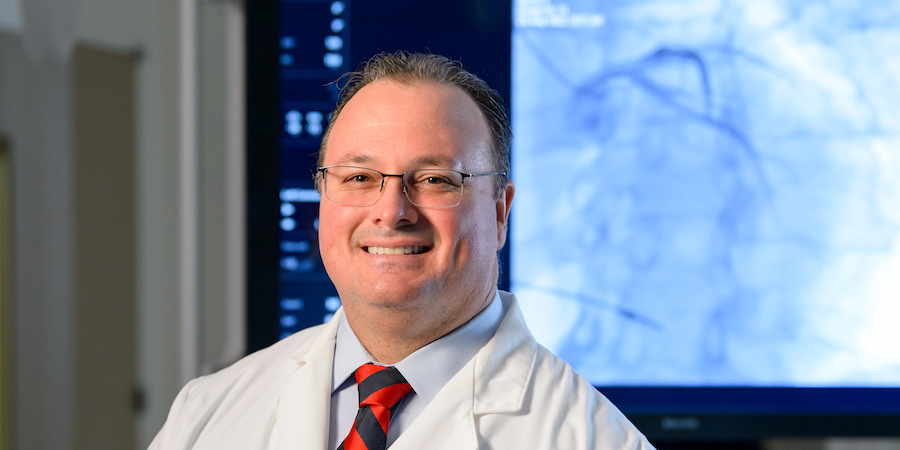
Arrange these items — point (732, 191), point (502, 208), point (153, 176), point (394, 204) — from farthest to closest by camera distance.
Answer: point (153, 176) → point (732, 191) → point (502, 208) → point (394, 204)

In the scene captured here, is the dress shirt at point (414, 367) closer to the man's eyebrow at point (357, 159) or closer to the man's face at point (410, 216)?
the man's face at point (410, 216)

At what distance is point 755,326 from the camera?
0.90 meters

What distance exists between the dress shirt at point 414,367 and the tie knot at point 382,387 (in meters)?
0.01

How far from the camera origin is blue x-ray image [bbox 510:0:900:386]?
2.94 ft

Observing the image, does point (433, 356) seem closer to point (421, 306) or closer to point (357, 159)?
point (421, 306)

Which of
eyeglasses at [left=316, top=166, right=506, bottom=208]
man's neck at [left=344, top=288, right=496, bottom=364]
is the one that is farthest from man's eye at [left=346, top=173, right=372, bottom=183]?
man's neck at [left=344, top=288, right=496, bottom=364]

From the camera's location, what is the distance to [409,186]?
0.56m

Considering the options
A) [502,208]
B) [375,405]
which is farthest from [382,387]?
[502,208]

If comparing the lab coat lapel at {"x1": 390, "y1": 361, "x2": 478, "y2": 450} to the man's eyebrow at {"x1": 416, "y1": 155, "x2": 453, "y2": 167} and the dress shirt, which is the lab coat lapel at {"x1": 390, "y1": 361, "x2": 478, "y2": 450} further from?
the man's eyebrow at {"x1": 416, "y1": 155, "x2": 453, "y2": 167}

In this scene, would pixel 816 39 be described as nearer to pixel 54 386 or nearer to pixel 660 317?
pixel 660 317

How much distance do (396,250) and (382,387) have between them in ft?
0.51

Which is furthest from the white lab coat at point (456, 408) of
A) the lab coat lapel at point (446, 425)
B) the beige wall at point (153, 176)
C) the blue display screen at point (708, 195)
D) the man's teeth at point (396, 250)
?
the beige wall at point (153, 176)

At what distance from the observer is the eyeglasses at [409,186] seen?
56cm

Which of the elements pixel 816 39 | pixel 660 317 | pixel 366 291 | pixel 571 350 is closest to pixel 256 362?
pixel 366 291
